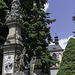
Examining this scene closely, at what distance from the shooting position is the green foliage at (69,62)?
8.90 meters

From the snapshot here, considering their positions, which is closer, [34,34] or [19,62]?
[19,62]

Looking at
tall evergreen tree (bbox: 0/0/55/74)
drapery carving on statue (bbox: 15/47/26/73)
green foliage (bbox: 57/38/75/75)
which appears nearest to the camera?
drapery carving on statue (bbox: 15/47/26/73)

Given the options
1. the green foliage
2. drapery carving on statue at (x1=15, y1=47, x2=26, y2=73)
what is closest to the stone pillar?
drapery carving on statue at (x1=15, y1=47, x2=26, y2=73)

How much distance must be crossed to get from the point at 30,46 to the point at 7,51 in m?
6.05

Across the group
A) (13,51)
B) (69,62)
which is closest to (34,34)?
(69,62)

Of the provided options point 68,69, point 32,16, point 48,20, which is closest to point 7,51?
point 68,69

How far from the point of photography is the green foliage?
8.90 meters

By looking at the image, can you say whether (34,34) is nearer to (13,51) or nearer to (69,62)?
(69,62)

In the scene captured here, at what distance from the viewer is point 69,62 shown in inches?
371

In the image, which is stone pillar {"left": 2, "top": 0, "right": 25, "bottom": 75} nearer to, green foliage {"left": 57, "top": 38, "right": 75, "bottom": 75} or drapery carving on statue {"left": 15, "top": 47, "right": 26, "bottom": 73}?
drapery carving on statue {"left": 15, "top": 47, "right": 26, "bottom": 73}

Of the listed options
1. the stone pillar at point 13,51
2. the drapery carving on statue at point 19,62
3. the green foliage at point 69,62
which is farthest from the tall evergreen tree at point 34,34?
the drapery carving on statue at point 19,62

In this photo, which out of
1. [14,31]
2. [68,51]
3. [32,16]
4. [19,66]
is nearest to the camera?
[19,66]

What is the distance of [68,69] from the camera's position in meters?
9.06

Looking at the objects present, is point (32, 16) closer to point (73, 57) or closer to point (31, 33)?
point (31, 33)
